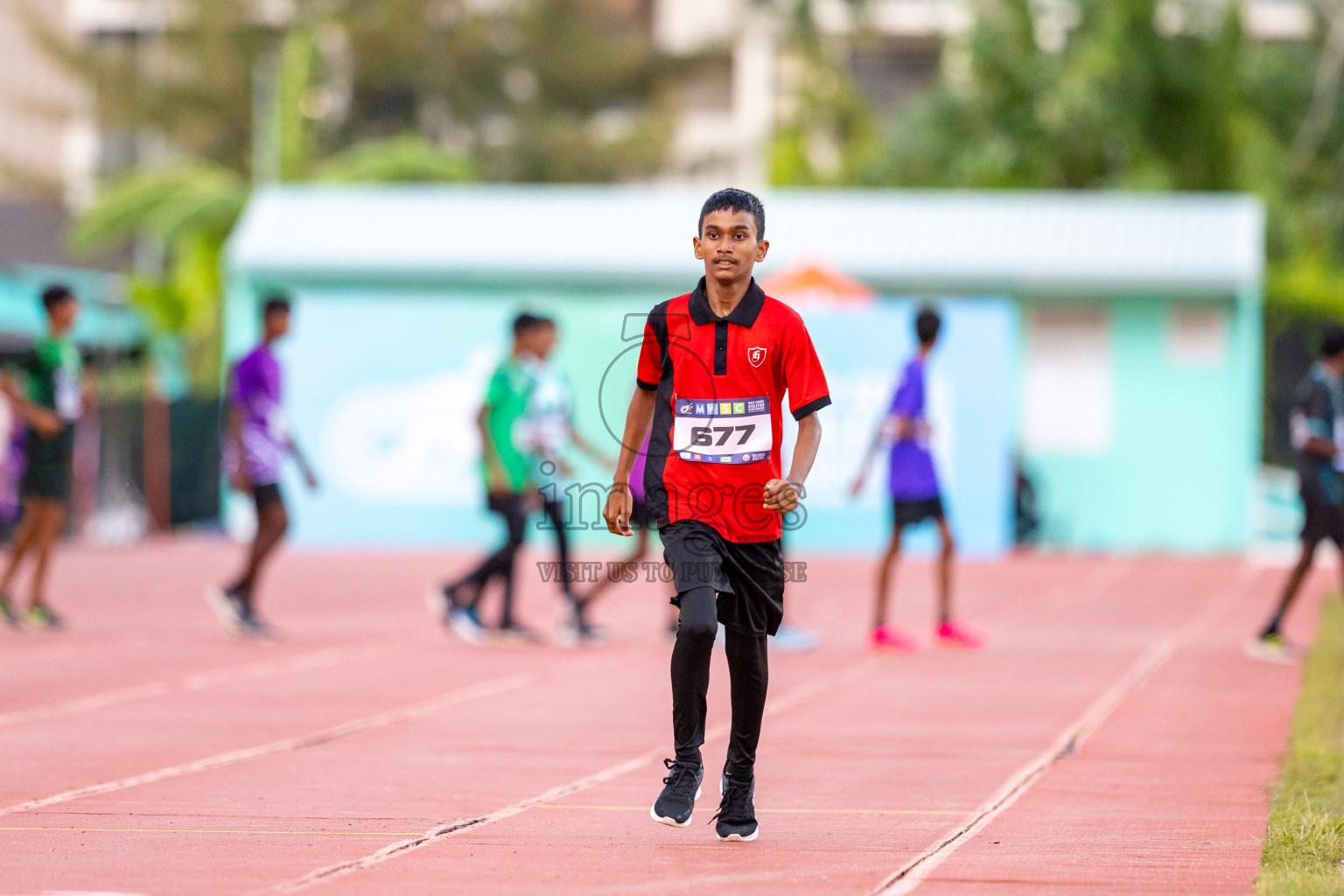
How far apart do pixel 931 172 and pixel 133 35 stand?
30.5 m

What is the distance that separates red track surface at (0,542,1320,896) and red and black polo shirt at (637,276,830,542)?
1033 millimetres

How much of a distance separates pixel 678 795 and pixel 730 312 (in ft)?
4.89

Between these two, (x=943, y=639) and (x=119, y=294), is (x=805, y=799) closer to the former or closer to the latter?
(x=943, y=639)

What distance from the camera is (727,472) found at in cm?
648

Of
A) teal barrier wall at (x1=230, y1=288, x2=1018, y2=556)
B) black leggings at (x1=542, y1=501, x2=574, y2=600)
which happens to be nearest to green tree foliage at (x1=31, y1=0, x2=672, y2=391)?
teal barrier wall at (x1=230, y1=288, x2=1018, y2=556)

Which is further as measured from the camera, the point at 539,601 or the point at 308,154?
the point at 308,154

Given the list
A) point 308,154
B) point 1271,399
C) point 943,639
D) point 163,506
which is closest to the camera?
point 943,639

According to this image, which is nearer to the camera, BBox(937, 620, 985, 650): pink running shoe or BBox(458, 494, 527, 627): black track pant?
BBox(458, 494, 527, 627): black track pant

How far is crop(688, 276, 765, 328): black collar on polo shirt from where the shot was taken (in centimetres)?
650

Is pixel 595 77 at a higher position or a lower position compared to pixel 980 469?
higher

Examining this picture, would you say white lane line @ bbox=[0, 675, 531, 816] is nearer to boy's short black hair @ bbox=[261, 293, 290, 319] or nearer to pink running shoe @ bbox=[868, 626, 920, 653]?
pink running shoe @ bbox=[868, 626, 920, 653]

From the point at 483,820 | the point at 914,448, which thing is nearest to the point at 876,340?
the point at 914,448

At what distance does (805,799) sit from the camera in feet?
24.3

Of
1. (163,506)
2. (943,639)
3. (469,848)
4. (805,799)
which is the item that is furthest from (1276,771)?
(163,506)
